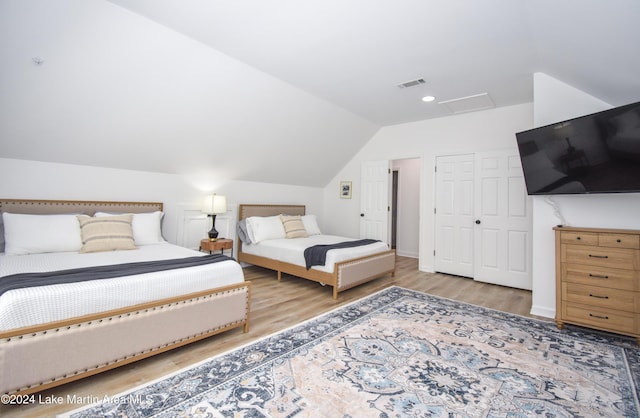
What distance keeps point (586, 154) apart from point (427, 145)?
2.59 meters

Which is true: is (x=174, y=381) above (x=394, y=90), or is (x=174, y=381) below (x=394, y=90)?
below

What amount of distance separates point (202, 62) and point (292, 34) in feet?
3.34

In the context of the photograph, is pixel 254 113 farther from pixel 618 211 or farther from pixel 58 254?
pixel 618 211

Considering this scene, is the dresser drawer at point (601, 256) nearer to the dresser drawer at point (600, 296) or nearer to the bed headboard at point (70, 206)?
the dresser drawer at point (600, 296)

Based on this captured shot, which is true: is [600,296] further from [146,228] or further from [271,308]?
[146,228]

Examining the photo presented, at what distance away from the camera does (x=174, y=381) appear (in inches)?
73.2

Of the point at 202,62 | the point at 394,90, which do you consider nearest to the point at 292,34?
the point at 202,62

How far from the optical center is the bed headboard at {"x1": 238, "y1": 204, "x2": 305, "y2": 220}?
5086 mm

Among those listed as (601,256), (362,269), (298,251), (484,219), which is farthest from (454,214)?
(298,251)

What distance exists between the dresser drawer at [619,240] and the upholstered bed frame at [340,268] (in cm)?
235

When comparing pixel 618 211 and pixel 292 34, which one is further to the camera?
pixel 618 211

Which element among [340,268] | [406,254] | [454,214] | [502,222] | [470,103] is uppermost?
[470,103]

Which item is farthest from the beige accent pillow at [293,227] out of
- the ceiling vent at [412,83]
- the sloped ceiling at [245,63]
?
the ceiling vent at [412,83]

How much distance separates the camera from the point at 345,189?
6.31 metres
